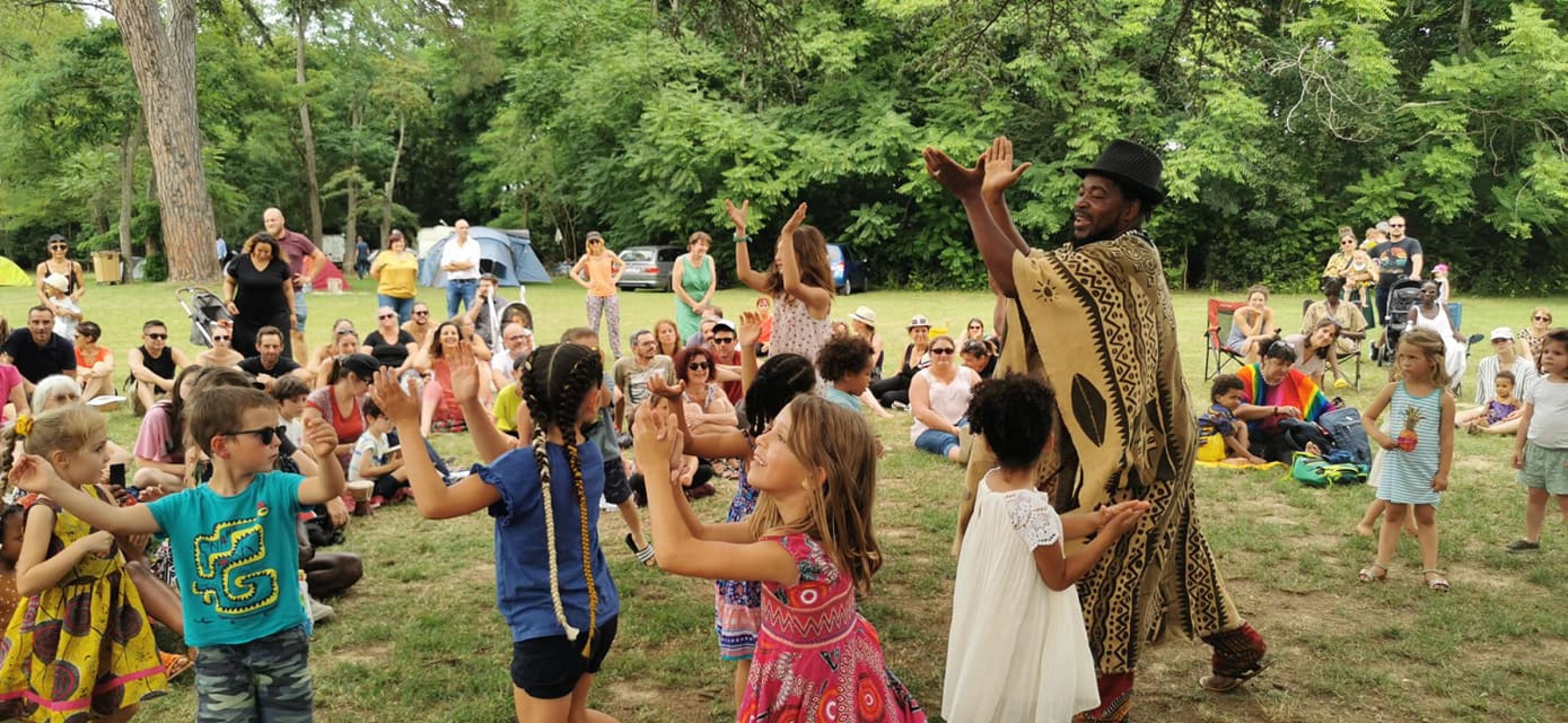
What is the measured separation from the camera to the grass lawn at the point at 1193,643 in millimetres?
4137

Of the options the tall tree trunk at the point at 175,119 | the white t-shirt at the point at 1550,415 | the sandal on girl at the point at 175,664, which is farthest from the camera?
the tall tree trunk at the point at 175,119

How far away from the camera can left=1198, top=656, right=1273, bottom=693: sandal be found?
4.11 m

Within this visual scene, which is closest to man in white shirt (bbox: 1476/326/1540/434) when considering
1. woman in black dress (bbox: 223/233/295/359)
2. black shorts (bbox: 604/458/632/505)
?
black shorts (bbox: 604/458/632/505)

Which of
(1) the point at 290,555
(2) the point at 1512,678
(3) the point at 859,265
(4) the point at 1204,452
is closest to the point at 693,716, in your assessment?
(1) the point at 290,555

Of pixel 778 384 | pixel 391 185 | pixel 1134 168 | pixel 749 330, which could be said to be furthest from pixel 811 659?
pixel 391 185

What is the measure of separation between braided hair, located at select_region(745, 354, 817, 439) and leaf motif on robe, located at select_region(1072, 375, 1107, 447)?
1038mm

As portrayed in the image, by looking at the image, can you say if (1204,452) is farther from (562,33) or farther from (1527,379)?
(562,33)

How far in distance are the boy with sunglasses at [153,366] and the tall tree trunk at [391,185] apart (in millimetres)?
30678

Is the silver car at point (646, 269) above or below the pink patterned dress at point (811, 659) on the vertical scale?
above

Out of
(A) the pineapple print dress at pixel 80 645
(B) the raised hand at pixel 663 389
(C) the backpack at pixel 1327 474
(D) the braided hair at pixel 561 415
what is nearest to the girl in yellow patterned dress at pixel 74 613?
(A) the pineapple print dress at pixel 80 645

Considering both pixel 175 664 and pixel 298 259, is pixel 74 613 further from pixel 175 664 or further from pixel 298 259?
pixel 298 259

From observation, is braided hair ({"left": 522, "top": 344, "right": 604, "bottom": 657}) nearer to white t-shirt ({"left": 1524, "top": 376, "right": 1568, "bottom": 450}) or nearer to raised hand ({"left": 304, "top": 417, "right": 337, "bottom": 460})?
raised hand ({"left": 304, "top": 417, "right": 337, "bottom": 460})

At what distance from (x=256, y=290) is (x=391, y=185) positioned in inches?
1258

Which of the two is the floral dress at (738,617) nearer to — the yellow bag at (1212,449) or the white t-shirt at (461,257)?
the yellow bag at (1212,449)
